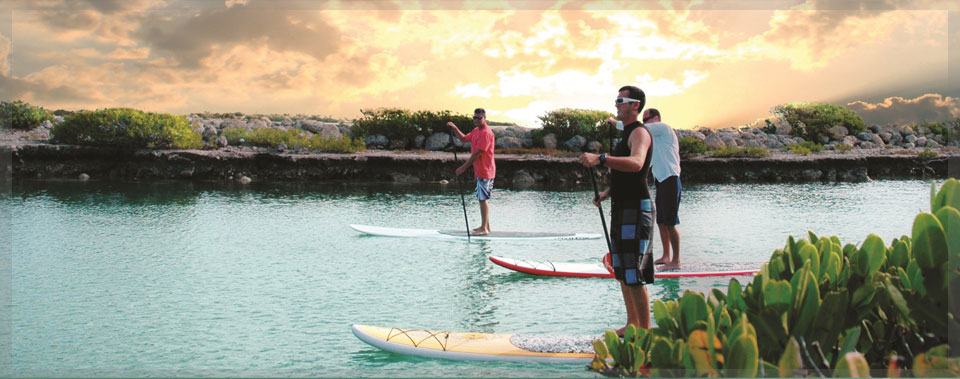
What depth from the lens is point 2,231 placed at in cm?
1200

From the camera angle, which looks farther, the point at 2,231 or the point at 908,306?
the point at 2,231

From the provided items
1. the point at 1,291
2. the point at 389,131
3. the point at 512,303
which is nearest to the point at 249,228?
the point at 1,291

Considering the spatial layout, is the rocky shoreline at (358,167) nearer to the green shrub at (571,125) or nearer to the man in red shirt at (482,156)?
the green shrub at (571,125)

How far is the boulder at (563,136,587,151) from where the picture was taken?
35.1 metres

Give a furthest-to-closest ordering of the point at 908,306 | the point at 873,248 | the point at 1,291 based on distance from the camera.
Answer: the point at 1,291 → the point at 873,248 → the point at 908,306

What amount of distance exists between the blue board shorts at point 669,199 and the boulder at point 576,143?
1062 inches

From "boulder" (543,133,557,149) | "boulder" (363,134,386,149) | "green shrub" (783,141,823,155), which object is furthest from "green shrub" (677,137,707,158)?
"boulder" (363,134,386,149)

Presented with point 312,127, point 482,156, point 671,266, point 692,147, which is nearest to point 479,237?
point 482,156

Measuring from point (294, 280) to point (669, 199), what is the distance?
4.29 m

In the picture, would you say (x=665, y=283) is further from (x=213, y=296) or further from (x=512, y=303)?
(x=213, y=296)

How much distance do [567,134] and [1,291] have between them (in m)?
30.8

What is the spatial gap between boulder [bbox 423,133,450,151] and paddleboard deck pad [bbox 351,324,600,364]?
95.3ft

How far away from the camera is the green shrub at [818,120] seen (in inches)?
1727

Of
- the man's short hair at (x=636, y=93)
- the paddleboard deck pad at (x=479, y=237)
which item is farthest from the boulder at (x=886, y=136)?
the man's short hair at (x=636, y=93)
